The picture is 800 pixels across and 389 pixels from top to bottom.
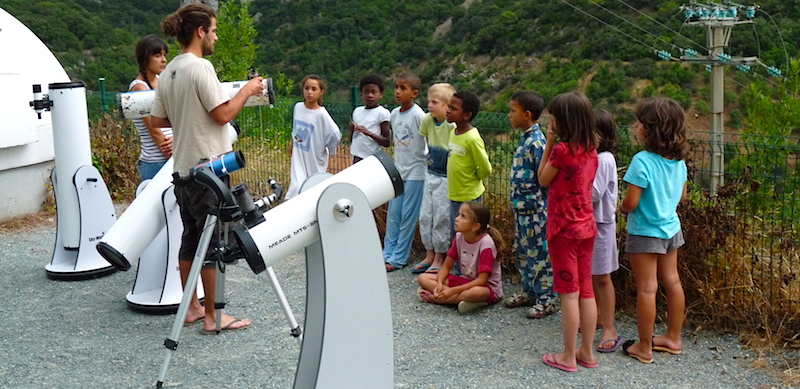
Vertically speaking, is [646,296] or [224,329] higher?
[646,296]

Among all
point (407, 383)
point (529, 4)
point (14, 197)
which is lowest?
point (407, 383)

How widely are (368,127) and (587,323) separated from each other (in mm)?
2912

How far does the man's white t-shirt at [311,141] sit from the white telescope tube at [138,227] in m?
1.35

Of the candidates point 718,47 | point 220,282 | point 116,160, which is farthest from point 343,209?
point 718,47

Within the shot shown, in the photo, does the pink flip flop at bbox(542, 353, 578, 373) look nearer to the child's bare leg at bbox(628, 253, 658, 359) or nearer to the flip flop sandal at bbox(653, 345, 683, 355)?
the child's bare leg at bbox(628, 253, 658, 359)

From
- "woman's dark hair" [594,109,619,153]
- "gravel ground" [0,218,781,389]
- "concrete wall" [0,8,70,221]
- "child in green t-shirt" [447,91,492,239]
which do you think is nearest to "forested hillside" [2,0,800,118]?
"concrete wall" [0,8,70,221]

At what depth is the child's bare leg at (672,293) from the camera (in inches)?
175

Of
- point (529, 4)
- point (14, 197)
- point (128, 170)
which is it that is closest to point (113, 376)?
point (14, 197)

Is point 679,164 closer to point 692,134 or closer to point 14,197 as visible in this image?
point 692,134

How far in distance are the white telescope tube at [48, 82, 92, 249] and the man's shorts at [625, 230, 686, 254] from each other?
4375mm

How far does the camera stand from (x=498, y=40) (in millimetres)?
47406

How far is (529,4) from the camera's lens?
160ft

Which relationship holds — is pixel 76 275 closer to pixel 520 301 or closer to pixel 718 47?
pixel 520 301

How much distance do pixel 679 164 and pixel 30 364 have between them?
3884 millimetres
